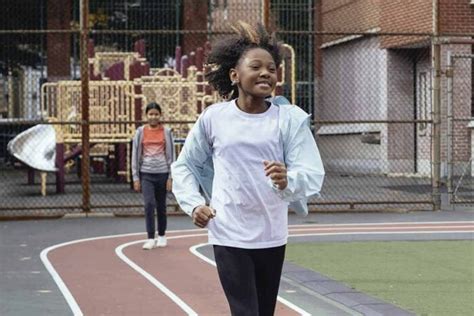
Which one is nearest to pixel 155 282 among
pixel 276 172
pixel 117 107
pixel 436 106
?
pixel 276 172

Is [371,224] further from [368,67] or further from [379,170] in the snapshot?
[368,67]

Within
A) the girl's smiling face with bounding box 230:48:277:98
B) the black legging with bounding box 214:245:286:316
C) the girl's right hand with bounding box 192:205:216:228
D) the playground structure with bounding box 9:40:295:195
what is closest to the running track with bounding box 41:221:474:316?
the black legging with bounding box 214:245:286:316

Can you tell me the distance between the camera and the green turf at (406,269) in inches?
388

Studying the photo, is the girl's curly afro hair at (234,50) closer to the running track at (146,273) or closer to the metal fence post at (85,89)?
the running track at (146,273)

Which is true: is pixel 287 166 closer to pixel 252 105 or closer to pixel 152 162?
pixel 252 105

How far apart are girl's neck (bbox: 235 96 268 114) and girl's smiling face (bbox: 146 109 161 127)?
762cm

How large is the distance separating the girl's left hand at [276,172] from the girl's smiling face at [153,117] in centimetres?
804

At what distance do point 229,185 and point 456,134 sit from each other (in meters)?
20.0

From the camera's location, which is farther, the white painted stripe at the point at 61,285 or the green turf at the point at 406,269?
the green turf at the point at 406,269

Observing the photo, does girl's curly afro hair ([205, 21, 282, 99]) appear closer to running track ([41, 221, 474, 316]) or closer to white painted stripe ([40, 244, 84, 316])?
running track ([41, 221, 474, 316])

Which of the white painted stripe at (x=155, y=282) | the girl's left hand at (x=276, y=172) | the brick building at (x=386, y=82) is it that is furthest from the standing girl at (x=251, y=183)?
the brick building at (x=386, y=82)

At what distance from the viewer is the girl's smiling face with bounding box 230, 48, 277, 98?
6.12 m

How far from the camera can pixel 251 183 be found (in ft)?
20.1

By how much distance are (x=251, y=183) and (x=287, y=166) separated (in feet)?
0.70
